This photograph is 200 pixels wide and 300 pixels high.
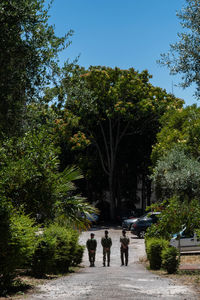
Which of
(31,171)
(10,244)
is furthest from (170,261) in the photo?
(10,244)

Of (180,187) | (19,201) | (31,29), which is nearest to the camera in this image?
(31,29)

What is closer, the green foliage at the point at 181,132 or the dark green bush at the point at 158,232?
the dark green bush at the point at 158,232

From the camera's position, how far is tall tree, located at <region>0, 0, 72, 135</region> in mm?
12547

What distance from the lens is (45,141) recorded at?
50.7ft

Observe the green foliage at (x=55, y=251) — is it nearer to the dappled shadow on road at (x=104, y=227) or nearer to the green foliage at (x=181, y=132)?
the green foliage at (x=181, y=132)

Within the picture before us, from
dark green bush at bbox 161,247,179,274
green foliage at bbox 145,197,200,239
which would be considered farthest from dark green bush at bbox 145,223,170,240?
dark green bush at bbox 161,247,179,274

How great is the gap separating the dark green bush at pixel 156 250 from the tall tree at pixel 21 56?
25.9ft

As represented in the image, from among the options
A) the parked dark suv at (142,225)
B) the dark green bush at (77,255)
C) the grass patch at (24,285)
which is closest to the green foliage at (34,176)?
the grass patch at (24,285)

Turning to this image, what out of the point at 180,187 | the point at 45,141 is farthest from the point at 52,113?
the point at 180,187

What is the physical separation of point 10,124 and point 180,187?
19041mm

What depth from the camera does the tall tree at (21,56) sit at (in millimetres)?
12547

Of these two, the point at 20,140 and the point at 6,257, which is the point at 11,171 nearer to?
the point at 20,140

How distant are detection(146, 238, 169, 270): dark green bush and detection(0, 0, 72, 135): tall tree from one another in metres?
7.89

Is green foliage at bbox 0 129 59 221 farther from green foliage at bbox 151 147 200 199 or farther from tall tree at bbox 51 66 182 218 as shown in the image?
tall tree at bbox 51 66 182 218
